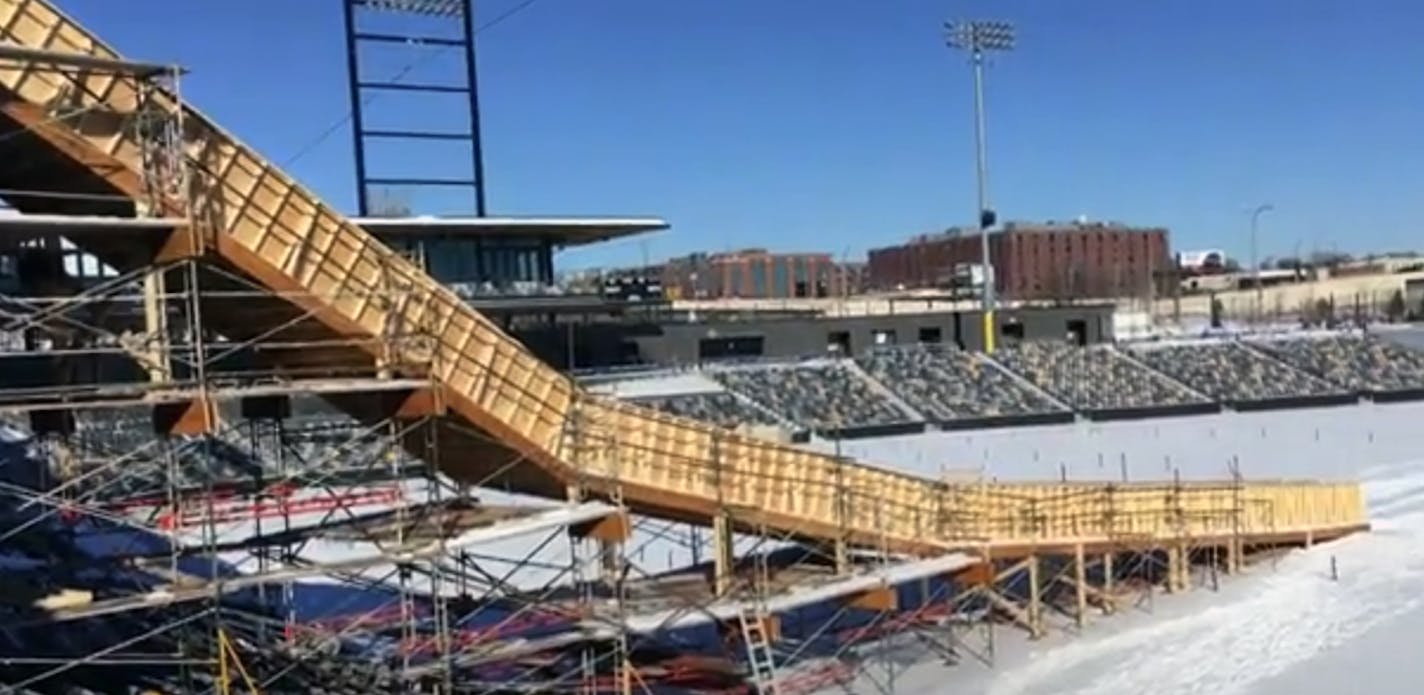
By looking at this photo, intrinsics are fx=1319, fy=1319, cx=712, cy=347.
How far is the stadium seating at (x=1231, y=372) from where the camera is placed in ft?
173

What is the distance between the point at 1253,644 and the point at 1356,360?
4477 centimetres

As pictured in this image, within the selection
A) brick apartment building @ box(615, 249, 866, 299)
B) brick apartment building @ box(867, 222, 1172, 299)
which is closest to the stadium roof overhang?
brick apartment building @ box(615, 249, 866, 299)

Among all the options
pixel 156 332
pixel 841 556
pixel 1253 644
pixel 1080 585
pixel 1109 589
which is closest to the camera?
pixel 156 332

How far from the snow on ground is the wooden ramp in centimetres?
179

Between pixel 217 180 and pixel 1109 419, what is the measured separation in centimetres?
4199

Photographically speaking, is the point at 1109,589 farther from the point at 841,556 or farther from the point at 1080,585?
the point at 841,556

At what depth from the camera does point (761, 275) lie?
483 ft

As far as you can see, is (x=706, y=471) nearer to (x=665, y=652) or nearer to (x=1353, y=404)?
(x=665, y=652)

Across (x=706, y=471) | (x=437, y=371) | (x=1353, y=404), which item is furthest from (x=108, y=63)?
(x=1353, y=404)

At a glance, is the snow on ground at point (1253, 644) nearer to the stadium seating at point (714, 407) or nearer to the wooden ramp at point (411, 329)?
Result: the wooden ramp at point (411, 329)

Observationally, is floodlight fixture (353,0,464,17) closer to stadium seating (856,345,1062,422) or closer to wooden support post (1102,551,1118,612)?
stadium seating (856,345,1062,422)

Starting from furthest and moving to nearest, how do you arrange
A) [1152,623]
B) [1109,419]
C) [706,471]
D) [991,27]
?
[991,27]
[1109,419]
[1152,623]
[706,471]

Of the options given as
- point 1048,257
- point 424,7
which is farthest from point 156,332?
point 1048,257

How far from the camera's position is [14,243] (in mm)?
11484
